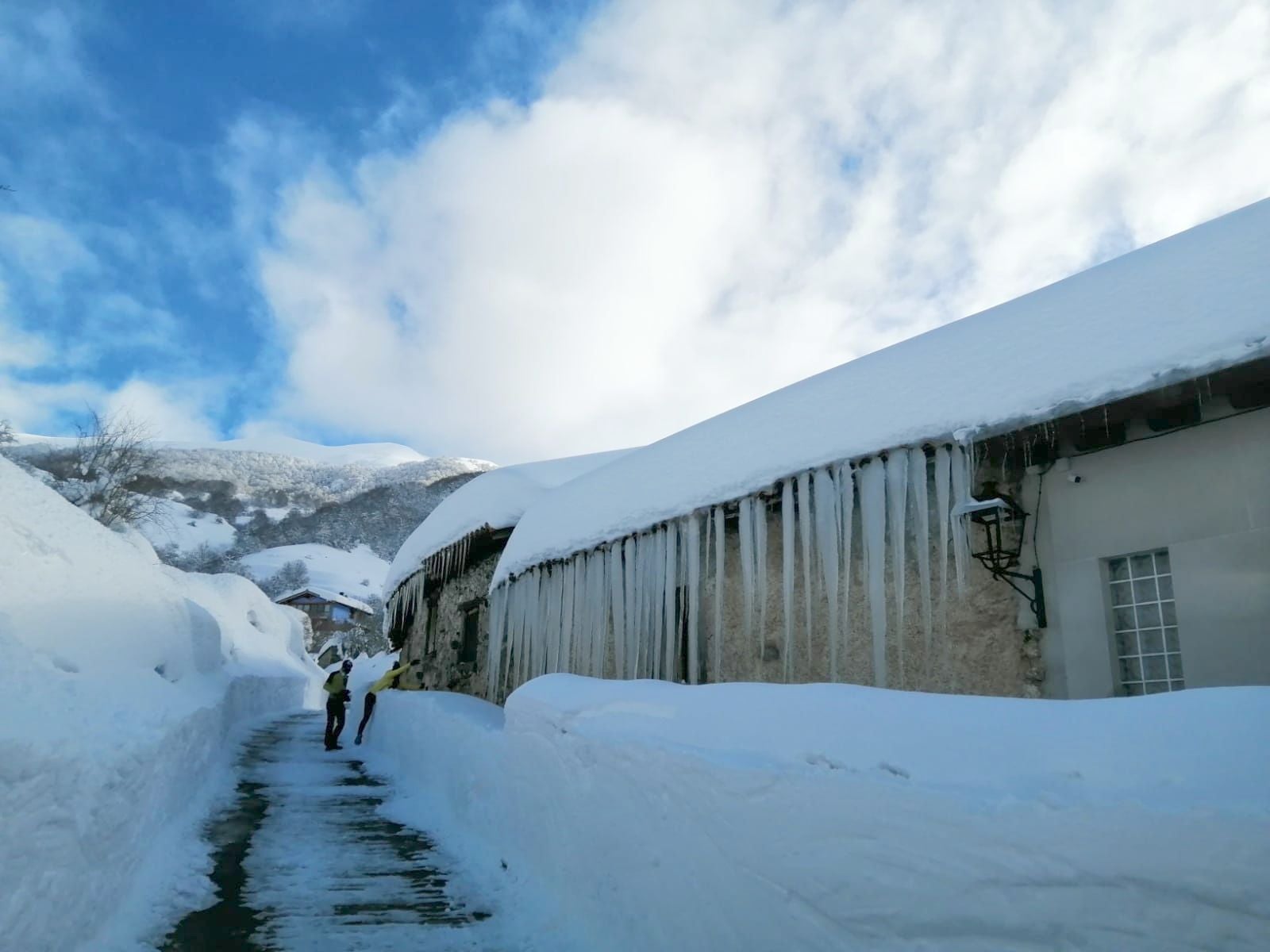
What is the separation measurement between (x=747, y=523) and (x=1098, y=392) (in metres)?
2.18

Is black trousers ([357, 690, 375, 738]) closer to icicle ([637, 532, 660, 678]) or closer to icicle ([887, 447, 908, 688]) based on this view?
icicle ([637, 532, 660, 678])

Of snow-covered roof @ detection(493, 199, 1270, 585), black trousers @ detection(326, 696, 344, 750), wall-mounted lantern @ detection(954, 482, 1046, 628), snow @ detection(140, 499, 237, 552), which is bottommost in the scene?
black trousers @ detection(326, 696, 344, 750)

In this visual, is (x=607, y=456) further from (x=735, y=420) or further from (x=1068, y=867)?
(x=1068, y=867)

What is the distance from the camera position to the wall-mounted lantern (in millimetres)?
4059

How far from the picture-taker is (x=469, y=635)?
10.5 m

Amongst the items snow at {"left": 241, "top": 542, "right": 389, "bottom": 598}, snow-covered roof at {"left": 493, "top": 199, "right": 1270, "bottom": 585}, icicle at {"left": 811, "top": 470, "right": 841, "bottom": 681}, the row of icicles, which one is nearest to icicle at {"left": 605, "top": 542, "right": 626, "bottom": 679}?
the row of icicles

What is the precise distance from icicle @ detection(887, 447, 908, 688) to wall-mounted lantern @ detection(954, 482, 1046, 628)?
12.3 inches

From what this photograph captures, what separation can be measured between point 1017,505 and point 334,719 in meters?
9.95

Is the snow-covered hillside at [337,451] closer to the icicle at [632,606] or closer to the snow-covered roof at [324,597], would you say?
the snow-covered roof at [324,597]

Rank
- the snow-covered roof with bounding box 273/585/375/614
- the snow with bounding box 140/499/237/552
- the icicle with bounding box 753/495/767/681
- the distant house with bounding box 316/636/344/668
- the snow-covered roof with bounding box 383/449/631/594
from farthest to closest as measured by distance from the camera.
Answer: the snow with bounding box 140/499/237/552
the snow-covered roof with bounding box 273/585/375/614
the distant house with bounding box 316/636/344/668
the snow-covered roof with bounding box 383/449/631/594
the icicle with bounding box 753/495/767/681

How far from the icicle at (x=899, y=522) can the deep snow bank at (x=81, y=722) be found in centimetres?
368

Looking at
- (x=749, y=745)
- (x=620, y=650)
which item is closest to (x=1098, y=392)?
(x=749, y=745)

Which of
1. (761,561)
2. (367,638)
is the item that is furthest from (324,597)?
(761,561)

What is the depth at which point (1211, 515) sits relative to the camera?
348cm
